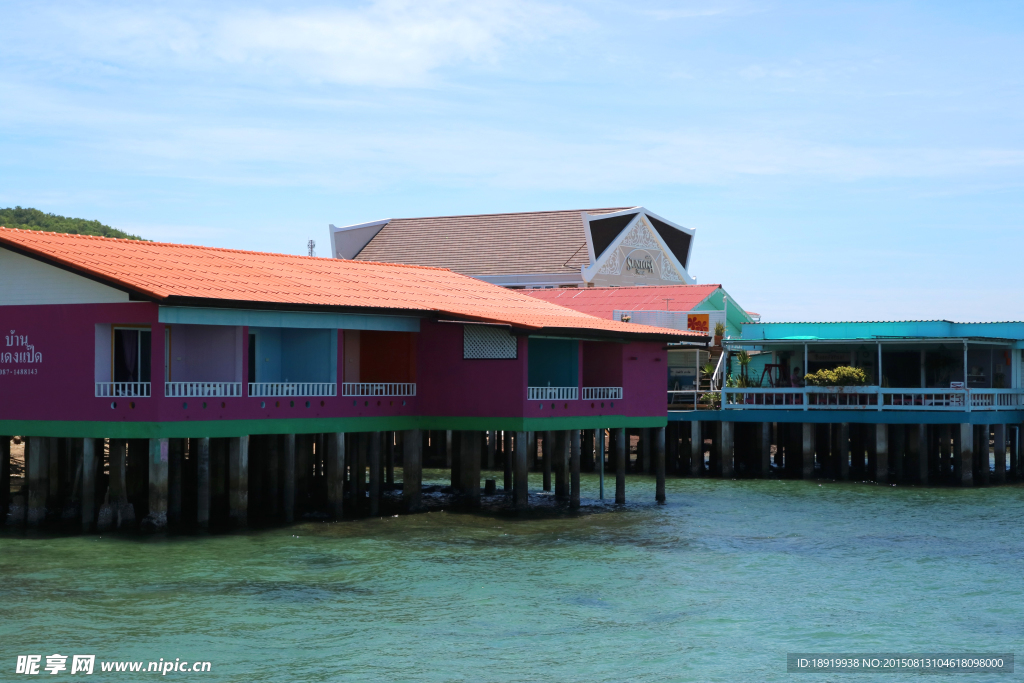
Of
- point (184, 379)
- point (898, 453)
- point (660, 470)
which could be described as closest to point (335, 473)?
point (184, 379)

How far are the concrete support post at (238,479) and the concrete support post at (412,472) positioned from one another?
4.62 m

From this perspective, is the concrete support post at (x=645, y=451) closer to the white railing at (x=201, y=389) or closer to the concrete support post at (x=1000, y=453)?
the concrete support post at (x=1000, y=453)

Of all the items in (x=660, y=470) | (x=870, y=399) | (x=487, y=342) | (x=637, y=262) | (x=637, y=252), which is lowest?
(x=660, y=470)

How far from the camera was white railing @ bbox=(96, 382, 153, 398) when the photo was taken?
27062 mm

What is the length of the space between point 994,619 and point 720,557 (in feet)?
21.0

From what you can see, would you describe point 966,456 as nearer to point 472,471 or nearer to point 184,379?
point 472,471

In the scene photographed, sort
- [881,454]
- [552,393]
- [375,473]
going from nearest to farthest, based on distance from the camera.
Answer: [375,473], [552,393], [881,454]

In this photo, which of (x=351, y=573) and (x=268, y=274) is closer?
(x=351, y=573)

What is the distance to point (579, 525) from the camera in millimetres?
30219

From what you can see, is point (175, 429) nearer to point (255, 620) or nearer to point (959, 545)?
point (255, 620)

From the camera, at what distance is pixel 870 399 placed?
4172cm

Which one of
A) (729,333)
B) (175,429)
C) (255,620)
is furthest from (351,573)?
(729,333)

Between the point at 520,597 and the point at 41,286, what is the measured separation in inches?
524

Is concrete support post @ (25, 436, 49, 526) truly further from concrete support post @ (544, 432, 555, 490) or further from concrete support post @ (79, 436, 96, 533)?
concrete support post @ (544, 432, 555, 490)
